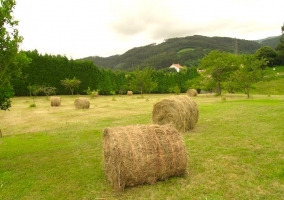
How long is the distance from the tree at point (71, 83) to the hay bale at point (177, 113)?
31.1m

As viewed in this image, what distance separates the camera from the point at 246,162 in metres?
6.36

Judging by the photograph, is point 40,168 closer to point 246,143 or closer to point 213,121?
point 246,143

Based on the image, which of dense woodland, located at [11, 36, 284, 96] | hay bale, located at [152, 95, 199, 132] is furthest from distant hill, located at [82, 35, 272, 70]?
hay bale, located at [152, 95, 199, 132]

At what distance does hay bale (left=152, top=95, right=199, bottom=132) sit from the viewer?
34.2 feet

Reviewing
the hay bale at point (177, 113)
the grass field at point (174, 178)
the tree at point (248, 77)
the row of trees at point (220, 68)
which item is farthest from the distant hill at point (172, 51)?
the grass field at point (174, 178)

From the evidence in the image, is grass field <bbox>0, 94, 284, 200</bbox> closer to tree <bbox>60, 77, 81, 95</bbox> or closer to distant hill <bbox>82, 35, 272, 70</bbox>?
tree <bbox>60, 77, 81, 95</bbox>

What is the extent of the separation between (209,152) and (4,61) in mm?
6496

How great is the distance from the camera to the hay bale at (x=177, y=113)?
1041 cm

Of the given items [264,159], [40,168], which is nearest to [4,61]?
[40,168]

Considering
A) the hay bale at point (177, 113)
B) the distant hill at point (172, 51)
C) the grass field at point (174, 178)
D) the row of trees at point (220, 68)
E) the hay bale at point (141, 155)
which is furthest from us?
the distant hill at point (172, 51)

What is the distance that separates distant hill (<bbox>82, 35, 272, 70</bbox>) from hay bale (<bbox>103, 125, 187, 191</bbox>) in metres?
118

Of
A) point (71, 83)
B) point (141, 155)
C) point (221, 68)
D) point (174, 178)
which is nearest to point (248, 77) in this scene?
point (221, 68)

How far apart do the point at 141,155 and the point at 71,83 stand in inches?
1444

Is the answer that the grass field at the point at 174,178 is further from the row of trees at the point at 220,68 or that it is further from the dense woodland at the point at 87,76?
the row of trees at the point at 220,68
